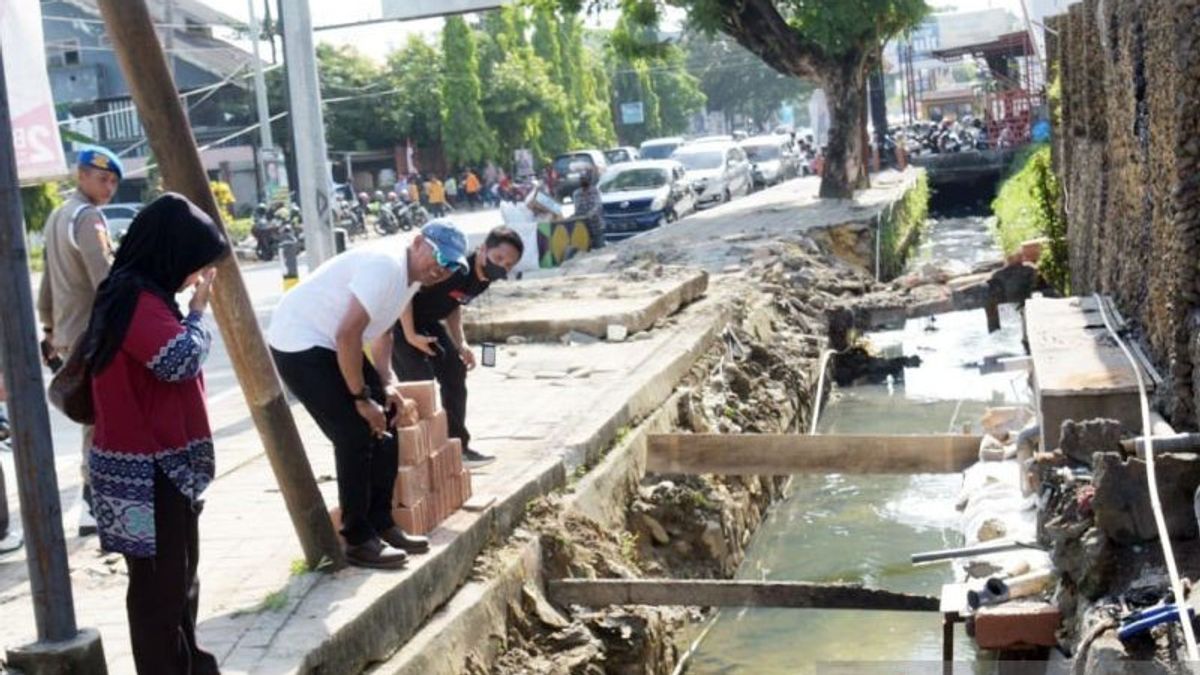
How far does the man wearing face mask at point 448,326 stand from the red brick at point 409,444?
1.33 meters

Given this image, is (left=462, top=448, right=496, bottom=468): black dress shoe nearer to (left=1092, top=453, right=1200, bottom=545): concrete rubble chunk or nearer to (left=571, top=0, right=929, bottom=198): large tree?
(left=1092, top=453, right=1200, bottom=545): concrete rubble chunk

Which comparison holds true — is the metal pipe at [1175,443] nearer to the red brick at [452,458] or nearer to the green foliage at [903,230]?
the red brick at [452,458]

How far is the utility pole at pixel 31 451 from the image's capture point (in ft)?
16.2

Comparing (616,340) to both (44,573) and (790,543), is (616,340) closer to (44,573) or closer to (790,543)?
(790,543)

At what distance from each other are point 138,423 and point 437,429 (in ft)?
8.29

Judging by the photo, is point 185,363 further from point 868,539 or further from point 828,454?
point 868,539

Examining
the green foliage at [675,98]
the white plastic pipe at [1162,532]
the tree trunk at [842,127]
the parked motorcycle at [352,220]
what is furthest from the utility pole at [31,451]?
the green foliage at [675,98]

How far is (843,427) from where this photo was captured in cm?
1661

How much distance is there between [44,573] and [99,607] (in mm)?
1731

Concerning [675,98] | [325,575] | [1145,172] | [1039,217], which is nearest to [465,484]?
[325,575]

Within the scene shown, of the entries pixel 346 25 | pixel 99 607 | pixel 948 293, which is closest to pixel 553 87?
pixel 346 25

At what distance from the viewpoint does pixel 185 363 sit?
5.28 m

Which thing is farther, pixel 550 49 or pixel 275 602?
pixel 550 49

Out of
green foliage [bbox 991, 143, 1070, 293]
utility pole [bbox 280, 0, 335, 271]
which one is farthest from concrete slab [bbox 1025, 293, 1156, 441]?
green foliage [bbox 991, 143, 1070, 293]
